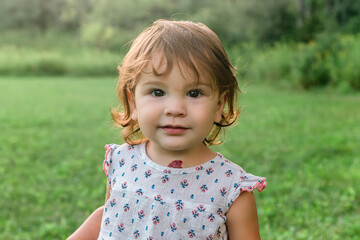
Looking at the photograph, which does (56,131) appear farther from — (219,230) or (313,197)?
(219,230)

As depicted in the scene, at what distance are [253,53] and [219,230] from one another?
51.4 feet

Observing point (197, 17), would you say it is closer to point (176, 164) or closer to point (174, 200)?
point (176, 164)

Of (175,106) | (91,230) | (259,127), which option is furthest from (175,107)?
(259,127)

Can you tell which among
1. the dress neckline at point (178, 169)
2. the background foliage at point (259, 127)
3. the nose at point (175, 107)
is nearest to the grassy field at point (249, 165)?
the background foliage at point (259, 127)

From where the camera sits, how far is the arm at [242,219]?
173cm

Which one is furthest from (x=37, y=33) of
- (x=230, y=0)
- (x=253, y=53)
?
(x=253, y=53)

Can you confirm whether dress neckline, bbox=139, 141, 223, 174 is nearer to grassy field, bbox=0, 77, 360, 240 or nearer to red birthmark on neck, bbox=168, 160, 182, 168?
red birthmark on neck, bbox=168, 160, 182, 168

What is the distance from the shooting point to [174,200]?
5.65ft

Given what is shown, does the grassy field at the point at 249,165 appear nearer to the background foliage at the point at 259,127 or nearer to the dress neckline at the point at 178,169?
the background foliage at the point at 259,127

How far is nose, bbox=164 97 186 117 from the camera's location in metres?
1.63

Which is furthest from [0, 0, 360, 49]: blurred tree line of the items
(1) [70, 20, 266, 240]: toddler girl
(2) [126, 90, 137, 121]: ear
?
(1) [70, 20, 266, 240]: toddler girl

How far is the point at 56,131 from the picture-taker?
6.95m

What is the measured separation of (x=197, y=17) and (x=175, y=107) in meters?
19.9

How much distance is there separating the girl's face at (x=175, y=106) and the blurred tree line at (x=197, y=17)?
967 centimetres
